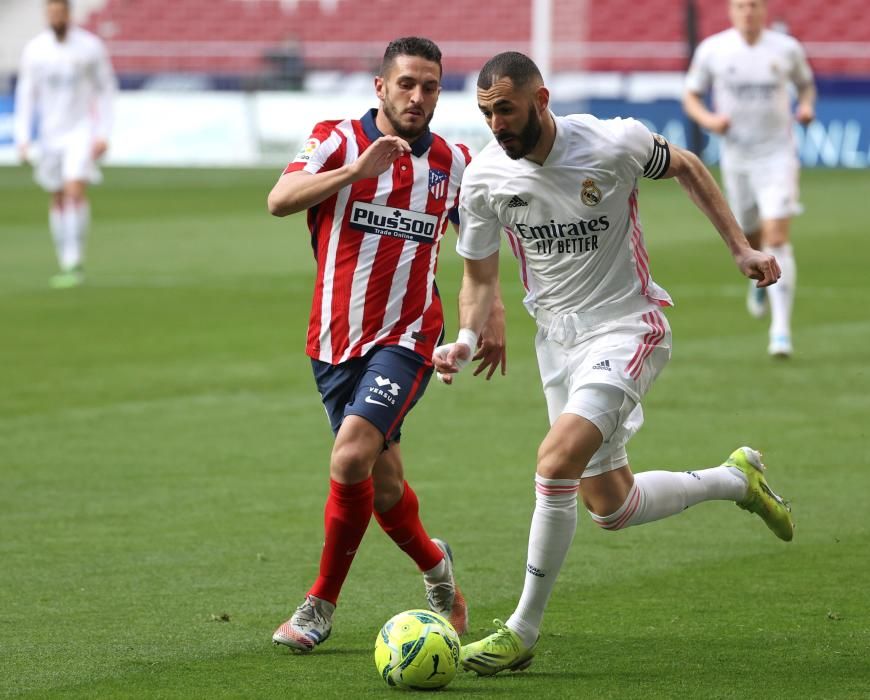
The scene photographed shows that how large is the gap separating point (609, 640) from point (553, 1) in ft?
102

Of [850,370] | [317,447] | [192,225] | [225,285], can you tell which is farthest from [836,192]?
[317,447]

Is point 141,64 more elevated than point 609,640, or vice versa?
point 609,640

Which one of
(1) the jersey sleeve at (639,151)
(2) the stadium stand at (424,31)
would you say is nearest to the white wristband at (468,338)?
(1) the jersey sleeve at (639,151)

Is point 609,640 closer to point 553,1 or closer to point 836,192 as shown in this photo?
point 836,192

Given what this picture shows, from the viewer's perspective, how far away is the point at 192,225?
2233cm

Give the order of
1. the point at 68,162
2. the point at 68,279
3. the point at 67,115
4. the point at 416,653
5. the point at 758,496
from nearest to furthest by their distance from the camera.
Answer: the point at 416,653
the point at 758,496
the point at 68,279
the point at 68,162
the point at 67,115

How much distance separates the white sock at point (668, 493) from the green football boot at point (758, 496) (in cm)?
4

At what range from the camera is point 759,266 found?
5535 mm

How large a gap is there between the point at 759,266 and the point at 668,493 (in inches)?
34.2

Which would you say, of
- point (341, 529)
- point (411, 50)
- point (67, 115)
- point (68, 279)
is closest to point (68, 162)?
point (67, 115)

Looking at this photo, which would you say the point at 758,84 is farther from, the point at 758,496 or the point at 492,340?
the point at 492,340

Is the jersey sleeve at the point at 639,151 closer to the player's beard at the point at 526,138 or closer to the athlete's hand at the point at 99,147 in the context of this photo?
the player's beard at the point at 526,138

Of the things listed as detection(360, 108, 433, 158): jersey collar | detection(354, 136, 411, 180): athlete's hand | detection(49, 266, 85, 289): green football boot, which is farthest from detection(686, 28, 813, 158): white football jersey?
detection(354, 136, 411, 180): athlete's hand

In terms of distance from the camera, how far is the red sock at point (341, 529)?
558cm
